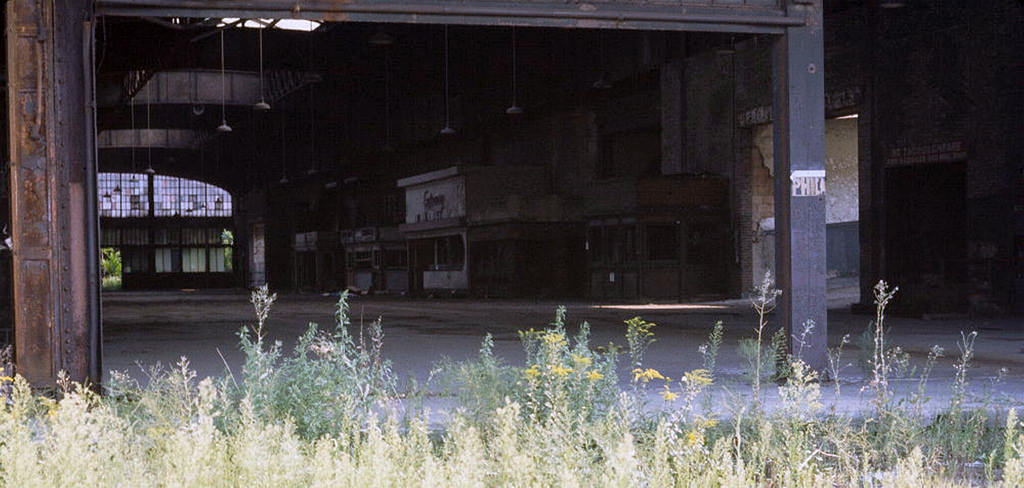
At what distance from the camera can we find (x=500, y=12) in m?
10.0

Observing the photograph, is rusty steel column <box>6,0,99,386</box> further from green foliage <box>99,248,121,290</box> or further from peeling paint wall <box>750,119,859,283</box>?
green foliage <box>99,248,121,290</box>

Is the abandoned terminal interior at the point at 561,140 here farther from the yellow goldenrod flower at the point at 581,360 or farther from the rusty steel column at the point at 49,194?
the yellow goldenrod flower at the point at 581,360

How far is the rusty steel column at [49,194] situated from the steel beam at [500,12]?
0.66 m

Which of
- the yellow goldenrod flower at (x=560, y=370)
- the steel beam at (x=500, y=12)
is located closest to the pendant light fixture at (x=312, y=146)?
the steel beam at (x=500, y=12)

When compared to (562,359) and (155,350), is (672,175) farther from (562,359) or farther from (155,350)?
(562,359)

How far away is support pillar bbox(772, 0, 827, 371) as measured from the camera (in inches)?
415

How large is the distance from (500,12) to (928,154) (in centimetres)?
1501

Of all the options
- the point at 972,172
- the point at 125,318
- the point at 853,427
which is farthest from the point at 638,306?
the point at 853,427

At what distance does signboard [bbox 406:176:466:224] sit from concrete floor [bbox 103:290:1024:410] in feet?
29.0

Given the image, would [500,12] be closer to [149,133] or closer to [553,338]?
[553,338]

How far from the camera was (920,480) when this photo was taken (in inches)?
208

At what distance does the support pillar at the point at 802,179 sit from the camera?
10547mm

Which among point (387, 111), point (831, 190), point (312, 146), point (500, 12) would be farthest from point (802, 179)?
point (312, 146)

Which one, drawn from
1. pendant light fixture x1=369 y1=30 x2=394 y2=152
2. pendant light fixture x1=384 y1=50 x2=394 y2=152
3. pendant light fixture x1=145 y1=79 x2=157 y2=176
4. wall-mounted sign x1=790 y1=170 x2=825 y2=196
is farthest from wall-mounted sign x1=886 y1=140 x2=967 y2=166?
pendant light fixture x1=145 y1=79 x2=157 y2=176
